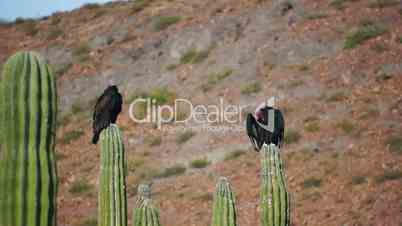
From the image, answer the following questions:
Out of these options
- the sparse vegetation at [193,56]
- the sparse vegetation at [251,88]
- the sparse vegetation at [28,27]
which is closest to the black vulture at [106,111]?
the sparse vegetation at [251,88]

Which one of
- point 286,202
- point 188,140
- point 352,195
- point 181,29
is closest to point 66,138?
point 188,140

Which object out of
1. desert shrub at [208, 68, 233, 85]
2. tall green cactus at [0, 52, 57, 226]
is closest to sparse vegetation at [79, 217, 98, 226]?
desert shrub at [208, 68, 233, 85]

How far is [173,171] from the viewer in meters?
26.5

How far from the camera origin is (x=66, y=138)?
101 feet

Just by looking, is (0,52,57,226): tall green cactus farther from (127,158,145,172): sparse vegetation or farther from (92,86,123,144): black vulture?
(127,158,145,172): sparse vegetation

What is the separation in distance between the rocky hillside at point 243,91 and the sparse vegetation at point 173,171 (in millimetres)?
32

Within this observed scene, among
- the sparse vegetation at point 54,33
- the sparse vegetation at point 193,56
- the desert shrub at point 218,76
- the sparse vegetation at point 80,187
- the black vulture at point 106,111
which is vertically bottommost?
the sparse vegetation at point 80,187

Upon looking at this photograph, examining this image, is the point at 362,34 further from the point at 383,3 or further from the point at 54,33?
the point at 54,33

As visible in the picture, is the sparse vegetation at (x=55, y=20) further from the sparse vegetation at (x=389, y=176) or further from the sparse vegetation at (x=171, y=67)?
the sparse vegetation at (x=389, y=176)

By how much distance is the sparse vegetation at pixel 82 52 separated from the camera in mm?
36312

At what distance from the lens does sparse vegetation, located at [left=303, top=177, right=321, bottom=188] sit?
927 inches

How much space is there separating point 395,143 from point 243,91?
691 centimetres

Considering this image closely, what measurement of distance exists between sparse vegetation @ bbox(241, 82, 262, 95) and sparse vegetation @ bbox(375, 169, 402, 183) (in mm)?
7798

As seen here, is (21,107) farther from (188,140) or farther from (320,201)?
(188,140)
